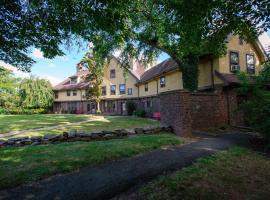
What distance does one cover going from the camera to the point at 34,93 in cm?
3712

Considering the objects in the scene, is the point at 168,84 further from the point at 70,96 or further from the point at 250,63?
the point at 70,96

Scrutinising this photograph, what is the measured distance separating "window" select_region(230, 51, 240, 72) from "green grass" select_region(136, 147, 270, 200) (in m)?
11.3

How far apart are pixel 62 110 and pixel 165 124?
33352 mm

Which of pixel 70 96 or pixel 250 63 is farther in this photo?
→ pixel 70 96

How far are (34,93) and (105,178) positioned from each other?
38.3 metres

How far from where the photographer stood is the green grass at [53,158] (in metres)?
4.75

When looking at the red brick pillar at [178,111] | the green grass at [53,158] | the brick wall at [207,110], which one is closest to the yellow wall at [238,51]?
the brick wall at [207,110]

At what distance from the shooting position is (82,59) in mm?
28969

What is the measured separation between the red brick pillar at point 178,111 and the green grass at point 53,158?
239cm

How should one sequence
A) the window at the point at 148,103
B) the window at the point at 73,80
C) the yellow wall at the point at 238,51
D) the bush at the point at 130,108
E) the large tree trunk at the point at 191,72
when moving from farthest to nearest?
the window at the point at 73,80
the bush at the point at 130,108
the window at the point at 148,103
the yellow wall at the point at 238,51
the large tree trunk at the point at 191,72

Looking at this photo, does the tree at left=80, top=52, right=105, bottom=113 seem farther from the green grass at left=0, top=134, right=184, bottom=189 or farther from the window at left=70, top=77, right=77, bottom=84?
the green grass at left=0, top=134, right=184, bottom=189

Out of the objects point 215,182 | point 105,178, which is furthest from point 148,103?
point 215,182

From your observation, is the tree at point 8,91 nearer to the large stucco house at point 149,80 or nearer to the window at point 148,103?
the large stucco house at point 149,80

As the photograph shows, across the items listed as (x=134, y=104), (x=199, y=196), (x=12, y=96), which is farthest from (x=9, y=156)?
(x=12, y=96)
